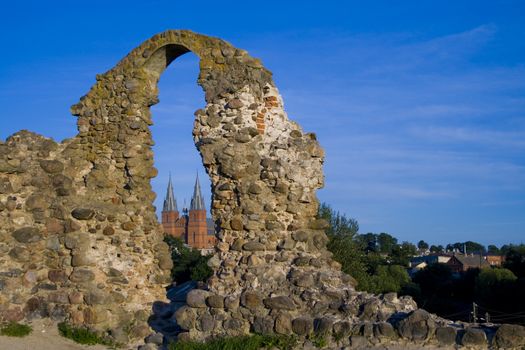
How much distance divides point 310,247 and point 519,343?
2770mm

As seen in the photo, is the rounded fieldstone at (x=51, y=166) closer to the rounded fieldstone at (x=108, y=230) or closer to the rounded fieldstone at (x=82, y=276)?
the rounded fieldstone at (x=108, y=230)

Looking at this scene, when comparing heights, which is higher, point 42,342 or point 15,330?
point 15,330

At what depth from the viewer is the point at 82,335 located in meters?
8.23

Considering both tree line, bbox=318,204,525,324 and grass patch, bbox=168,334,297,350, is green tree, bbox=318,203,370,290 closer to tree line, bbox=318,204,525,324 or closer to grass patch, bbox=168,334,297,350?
tree line, bbox=318,204,525,324

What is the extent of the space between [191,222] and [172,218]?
242 inches

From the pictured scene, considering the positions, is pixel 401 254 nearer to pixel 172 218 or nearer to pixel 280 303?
pixel 172 218

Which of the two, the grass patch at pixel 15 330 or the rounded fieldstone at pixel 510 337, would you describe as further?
the grass patch at pixel 15 330

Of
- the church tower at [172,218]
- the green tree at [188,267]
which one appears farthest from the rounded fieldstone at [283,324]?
the church tower at [172,218]

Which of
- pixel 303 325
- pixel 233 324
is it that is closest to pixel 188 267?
pixel 233 324

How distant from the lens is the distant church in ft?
334

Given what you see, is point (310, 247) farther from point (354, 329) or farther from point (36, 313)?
point (36, 313)

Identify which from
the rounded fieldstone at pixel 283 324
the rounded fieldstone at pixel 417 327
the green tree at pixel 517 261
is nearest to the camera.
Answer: the rounded fieldstone at pixel 417 327

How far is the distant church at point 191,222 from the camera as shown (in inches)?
4014

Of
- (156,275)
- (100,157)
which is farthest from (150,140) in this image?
(156,275)
